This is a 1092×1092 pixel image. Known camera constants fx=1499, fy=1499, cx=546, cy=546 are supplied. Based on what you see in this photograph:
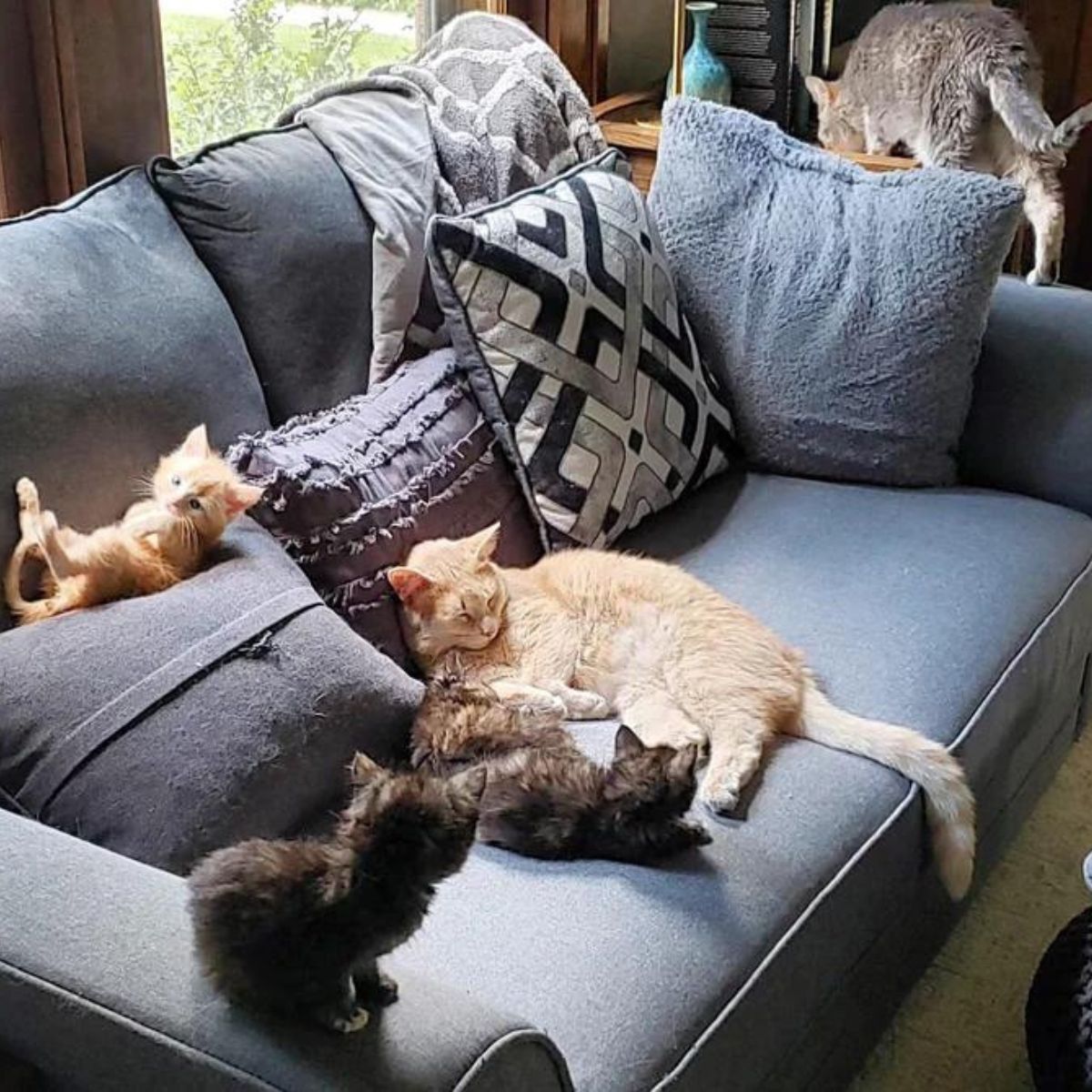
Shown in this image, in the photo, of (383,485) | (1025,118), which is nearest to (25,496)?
(383,485)

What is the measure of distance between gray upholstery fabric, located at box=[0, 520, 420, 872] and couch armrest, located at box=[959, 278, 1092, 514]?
3.86 ft

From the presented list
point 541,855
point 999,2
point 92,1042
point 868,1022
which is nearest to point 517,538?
point 541,855

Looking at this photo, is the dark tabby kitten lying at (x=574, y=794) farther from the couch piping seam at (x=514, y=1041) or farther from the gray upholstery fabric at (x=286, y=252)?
the gray upholstery fabric at (x=286, y=252)

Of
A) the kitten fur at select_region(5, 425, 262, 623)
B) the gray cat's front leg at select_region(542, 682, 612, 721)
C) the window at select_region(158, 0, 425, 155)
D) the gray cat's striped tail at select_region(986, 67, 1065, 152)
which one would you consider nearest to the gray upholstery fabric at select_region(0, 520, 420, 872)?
the kitten fur at select_region(5, 425, 262, 623)

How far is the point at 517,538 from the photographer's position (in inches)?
78.6

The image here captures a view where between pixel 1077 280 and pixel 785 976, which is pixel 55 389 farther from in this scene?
pixel 1077 280

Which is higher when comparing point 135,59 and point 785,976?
point 135,59

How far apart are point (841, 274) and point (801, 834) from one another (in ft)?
3.35

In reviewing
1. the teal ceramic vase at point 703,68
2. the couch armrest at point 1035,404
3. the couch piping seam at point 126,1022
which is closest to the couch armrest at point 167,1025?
the couch piping seam at point 126,1022

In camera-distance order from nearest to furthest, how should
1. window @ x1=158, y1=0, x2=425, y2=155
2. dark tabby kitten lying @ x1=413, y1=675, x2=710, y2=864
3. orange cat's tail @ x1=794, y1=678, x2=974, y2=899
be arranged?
dark tabby kitten lying @ x1=413, y1=675, x2=710, y2=864, orange cat's tail @ x1=794, y1=678, x2=974, y2=899, window @ x1=158, y1=0, x2=425, y2=155

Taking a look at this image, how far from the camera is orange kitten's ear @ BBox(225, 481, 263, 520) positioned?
1.56 meters

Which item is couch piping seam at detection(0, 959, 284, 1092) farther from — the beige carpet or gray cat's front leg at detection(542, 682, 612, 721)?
the beige carpet

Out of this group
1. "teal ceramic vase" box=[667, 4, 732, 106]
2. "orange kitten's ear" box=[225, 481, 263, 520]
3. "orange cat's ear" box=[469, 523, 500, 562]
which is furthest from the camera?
"teal ceramic vase" box=[667, 4, 732, 106]

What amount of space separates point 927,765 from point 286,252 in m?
1.00
